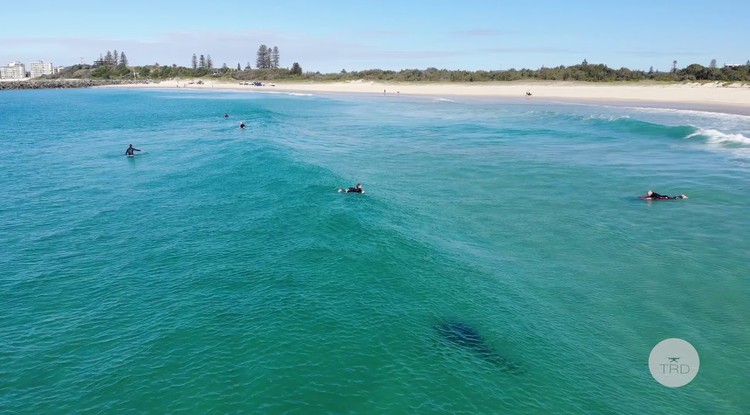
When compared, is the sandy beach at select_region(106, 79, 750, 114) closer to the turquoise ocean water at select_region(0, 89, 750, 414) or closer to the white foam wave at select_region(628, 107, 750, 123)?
the white foam wave at select_region(628, 107, 750, 123)

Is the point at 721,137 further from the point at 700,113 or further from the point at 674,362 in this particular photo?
the point at 674,362

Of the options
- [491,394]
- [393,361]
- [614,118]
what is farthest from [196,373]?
→ [614,118]

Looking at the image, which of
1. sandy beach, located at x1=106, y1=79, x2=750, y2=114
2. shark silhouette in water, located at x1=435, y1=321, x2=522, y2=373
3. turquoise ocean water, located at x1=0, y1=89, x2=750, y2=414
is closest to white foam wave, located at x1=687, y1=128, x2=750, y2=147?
turquoise ocean water, located at x1=0, y1=89, x2=750, y2=414

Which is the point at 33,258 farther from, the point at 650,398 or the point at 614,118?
the point at 614,118

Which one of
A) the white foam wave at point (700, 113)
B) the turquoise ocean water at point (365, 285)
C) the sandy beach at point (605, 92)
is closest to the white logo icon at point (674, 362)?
the turquoise ocean water at point (365, 285)

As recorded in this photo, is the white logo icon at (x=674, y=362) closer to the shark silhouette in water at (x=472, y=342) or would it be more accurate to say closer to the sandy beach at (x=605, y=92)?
the shark silhouette in water at (x=472, y=342)

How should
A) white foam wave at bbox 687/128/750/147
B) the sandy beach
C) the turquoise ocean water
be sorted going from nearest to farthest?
the turquoise ocean water → white foam wave at bbox 687/128/750/147 → the sandy beach
